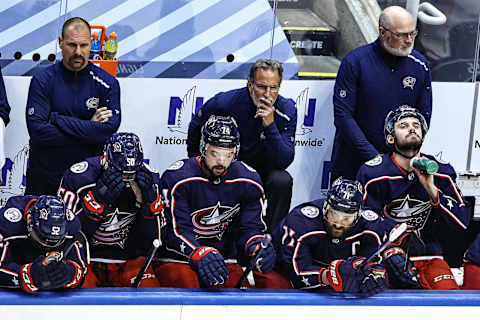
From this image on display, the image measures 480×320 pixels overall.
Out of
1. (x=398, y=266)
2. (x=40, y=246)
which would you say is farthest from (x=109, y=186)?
(x=398, y=266)

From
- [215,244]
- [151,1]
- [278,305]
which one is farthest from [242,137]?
[278,305]

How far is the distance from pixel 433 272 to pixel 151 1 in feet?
8.68

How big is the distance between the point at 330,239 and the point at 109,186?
44.2 inches

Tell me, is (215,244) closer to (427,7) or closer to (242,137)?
(242,137)

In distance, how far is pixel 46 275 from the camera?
3.64 meters

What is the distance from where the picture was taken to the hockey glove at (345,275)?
154 inches

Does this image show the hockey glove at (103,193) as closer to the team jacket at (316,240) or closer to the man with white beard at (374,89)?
the team jacket at (316,240)

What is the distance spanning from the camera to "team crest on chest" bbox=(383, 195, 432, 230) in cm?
475

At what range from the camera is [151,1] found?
593 centimetres

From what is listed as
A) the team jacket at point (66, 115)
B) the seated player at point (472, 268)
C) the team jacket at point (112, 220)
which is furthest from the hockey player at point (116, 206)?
the seated player at point (472, 268)

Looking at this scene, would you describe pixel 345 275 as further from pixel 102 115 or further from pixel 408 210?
pixel 102 115

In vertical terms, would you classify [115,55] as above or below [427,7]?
below

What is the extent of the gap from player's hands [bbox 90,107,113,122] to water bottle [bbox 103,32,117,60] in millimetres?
738

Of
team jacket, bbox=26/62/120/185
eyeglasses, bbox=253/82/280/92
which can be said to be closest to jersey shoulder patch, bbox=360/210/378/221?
eyeglasses, bbox=253/82/280/92
